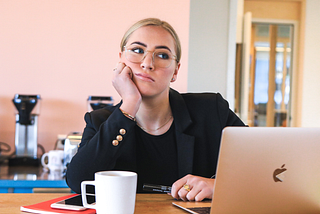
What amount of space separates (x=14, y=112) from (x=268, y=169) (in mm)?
1869

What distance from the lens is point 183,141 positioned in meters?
1.22

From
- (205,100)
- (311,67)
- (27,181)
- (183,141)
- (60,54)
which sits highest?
(311,67)

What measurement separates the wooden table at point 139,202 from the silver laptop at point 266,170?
15cm

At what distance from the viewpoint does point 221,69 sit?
8.91 feet

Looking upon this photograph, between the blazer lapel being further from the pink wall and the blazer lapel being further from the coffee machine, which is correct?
the coffee machine

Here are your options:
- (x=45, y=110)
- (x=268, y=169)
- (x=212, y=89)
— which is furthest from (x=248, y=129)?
(x=212, y=89)

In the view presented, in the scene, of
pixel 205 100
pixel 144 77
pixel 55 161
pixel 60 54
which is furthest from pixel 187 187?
pixel 60 54

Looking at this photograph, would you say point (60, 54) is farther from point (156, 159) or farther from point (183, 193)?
point (183, 193)

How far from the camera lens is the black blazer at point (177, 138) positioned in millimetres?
1004

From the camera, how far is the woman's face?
3.76 feet

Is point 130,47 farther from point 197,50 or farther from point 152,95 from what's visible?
point 197,50

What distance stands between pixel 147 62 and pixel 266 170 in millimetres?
608

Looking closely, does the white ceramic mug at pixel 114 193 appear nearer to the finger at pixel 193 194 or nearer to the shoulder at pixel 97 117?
the finger at pixel 193 194

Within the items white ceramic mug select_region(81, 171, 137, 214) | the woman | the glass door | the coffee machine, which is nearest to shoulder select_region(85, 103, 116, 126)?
the woman
